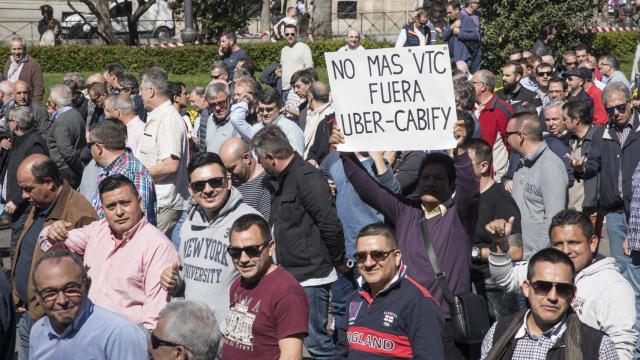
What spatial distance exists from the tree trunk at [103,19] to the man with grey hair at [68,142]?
65.0 ft

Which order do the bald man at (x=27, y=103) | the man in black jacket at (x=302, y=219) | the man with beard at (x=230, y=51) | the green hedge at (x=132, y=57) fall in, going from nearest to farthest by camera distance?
1. the man in black jacket at (x=302, y=219)
2. the bald man at (x=27, y=103)
3. the man with beard at (x=230, y=51)
4. the green hedge at (x=132, y=57)

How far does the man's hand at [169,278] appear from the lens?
596cm

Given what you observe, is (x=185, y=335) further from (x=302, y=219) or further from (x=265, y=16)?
(x=265, y=16)

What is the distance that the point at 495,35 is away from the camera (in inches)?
885

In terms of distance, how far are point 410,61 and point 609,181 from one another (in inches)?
149

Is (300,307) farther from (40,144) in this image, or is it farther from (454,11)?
(454,11)

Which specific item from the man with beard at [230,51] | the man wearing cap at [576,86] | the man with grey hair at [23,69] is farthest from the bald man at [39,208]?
the man with grey hair at [23,69]

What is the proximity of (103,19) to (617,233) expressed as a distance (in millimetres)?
24459

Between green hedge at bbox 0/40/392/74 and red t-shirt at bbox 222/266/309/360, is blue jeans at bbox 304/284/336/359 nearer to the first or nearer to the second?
red t-shirt at bbox 222/266/309/360

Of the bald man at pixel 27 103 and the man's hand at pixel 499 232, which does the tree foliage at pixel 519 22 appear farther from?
the man's hand at pixel 499 232

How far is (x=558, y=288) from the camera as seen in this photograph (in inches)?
203

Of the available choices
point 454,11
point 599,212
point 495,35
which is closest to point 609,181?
point 599,212

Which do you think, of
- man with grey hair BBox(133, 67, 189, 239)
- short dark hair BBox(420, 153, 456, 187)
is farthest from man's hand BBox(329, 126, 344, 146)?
man with grey hair BBox(133, 67, 189, 239)

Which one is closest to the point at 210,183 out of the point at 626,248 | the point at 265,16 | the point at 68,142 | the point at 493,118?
the point at 626,248
